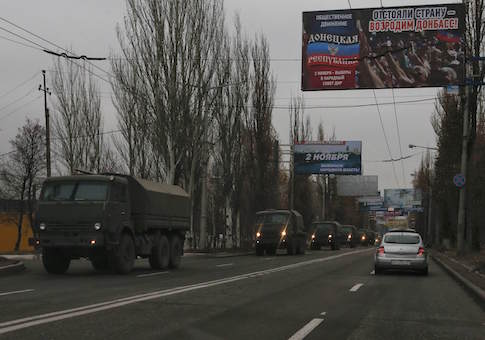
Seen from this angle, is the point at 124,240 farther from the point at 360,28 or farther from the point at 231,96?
the point at 231,96

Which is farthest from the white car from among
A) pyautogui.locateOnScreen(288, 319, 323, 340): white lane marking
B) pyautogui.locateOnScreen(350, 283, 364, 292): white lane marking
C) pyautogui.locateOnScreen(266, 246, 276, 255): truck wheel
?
pyautogui.locateOnScreen(266, 246, 276, 255): truck wheel

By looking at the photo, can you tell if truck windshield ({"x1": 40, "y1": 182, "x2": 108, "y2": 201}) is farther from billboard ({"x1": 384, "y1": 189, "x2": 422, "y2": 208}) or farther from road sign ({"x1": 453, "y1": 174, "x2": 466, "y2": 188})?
billboard ({"x1": 384, "y1": 189, "x2": 422, "y2": 208})

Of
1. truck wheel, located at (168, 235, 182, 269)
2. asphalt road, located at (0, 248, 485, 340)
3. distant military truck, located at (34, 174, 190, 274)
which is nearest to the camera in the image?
asphalt road, located at (0, 248, 485, 340)

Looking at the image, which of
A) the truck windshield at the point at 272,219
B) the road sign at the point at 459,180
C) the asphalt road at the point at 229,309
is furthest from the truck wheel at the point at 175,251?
the truck windshield at the point at 272,219

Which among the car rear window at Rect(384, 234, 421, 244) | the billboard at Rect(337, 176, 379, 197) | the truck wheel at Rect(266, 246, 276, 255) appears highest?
the billboard at Rect(337, 176, 379, 197)

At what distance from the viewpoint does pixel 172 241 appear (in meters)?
21.3

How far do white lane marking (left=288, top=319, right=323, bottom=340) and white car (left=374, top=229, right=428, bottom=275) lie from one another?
425 inches

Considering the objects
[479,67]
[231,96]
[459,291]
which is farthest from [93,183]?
[231,96]

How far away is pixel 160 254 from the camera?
2023 centimetres

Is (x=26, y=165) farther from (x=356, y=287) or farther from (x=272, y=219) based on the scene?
(x=356, y=287)

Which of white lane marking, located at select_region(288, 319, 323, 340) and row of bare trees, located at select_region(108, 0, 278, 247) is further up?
row of bare trees, located at select_region(108, 0, 278, 247)

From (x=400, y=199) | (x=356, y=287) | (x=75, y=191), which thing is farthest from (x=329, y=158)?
(x=400, y=199)

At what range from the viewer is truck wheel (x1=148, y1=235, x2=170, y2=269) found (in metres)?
20.1

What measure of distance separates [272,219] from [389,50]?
50.4 ft
